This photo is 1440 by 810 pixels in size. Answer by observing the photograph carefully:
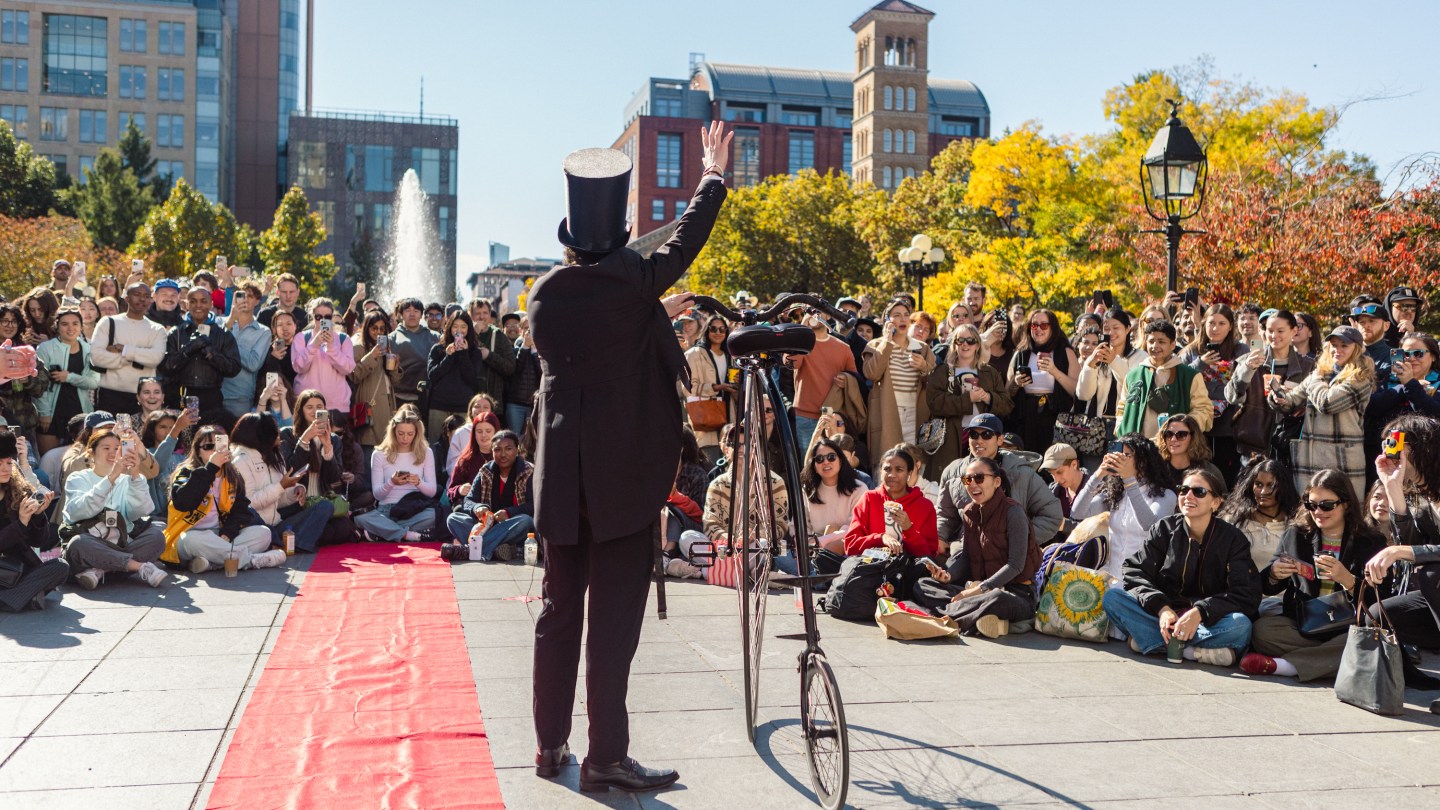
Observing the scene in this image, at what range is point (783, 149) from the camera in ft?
384

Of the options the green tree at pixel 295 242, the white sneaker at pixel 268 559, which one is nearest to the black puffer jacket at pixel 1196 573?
the white sneaker at pixel 268 559

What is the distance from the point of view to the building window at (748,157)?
11531 centimetres

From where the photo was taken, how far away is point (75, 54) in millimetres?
91375

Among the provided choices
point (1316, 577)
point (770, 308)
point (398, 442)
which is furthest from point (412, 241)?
point (770, 308)

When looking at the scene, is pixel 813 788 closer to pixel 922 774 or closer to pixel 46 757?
pixel 922 774

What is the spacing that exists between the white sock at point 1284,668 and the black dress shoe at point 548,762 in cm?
415

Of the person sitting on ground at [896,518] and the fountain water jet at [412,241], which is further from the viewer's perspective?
the fountain water jet at [412,241]

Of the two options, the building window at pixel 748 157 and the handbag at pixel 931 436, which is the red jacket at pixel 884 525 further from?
the building window at pixel 748 157

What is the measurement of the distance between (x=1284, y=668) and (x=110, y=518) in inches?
293

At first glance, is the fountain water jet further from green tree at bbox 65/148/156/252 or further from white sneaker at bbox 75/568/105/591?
white sneaker at bbox 75/568/105/591

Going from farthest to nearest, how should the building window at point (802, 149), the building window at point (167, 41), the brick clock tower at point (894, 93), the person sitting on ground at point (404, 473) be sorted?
the building window at point (802, 149), the brick clock tower at point (894, 93), the building window at point (167, 41), the person sitting on ground at point (404, 473)

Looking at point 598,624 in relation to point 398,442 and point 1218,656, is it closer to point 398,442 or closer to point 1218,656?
point 1218,656

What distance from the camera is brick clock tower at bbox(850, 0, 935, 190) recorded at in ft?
350

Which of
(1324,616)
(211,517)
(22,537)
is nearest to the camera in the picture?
(1324,616)
